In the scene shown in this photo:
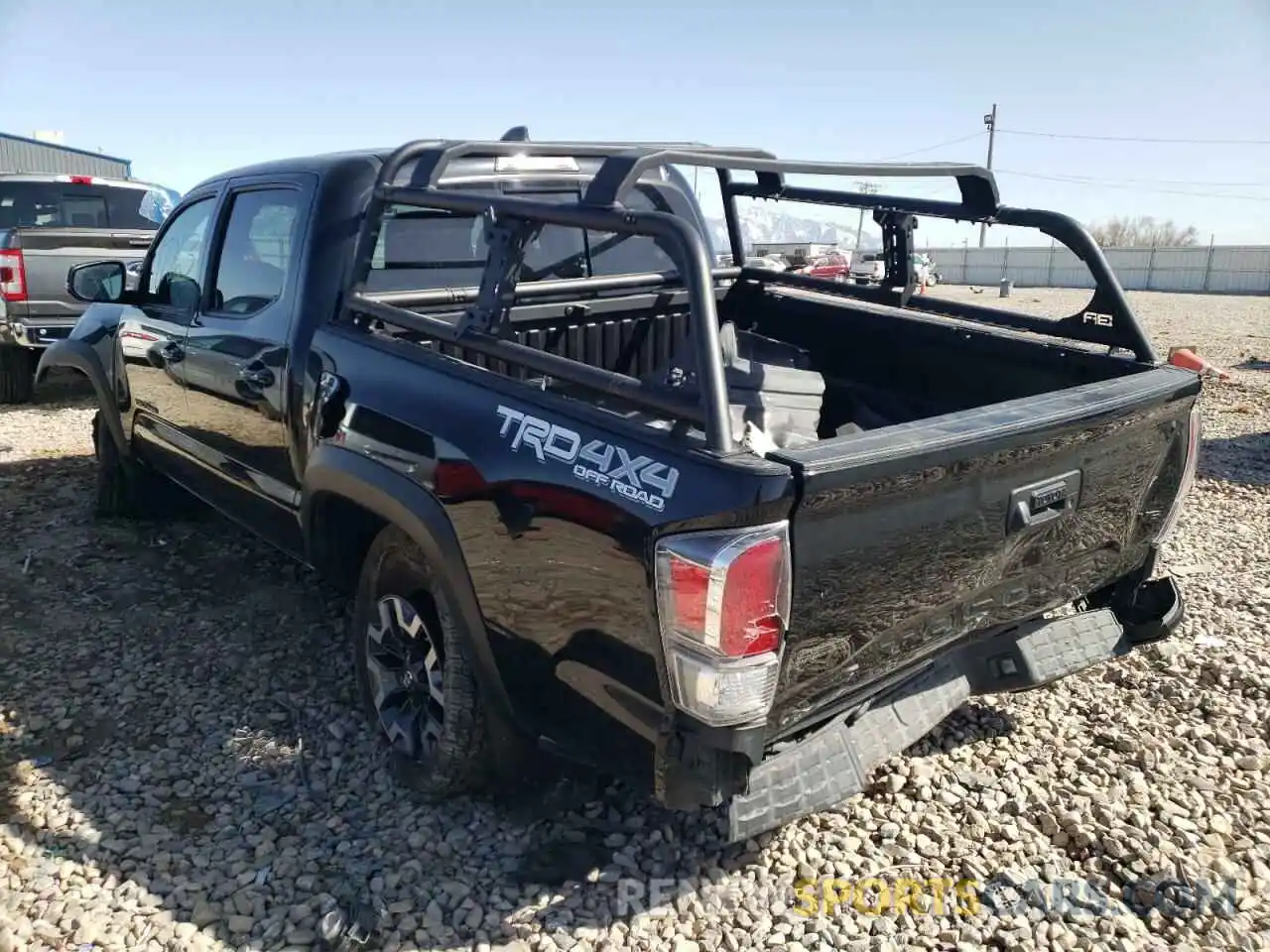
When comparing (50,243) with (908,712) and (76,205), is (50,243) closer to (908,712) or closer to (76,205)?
(76,205)

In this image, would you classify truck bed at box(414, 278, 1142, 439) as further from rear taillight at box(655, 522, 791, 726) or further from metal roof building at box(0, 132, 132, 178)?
metal roof building at box(0, 132, 132, 178)

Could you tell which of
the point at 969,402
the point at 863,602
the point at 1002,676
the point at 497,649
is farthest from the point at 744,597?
the point at 969,402

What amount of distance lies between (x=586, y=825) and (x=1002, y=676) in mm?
1309

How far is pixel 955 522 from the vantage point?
2.32m

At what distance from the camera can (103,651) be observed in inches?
157

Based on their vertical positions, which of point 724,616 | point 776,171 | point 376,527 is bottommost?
point 376,527

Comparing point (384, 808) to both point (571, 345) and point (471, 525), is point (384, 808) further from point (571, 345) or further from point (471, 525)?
point (571, 345)

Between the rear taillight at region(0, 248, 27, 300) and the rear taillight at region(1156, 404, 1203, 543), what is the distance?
8.51m

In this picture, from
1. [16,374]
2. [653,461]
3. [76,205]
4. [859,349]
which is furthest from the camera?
[76,205]

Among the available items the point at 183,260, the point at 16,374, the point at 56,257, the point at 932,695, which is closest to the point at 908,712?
the point at 932,695

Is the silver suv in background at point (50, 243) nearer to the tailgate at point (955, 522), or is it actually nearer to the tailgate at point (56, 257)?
the tailgate at point (56, 257)

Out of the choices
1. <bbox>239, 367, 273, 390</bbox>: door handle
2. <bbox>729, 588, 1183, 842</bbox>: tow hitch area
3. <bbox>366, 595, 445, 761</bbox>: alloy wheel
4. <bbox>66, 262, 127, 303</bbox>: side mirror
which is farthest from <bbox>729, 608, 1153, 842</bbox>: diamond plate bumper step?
<bbox>66, 262, 127, 303</bbox>: side mirror

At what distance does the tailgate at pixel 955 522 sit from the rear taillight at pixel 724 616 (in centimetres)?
6

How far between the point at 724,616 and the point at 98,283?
157 inches
